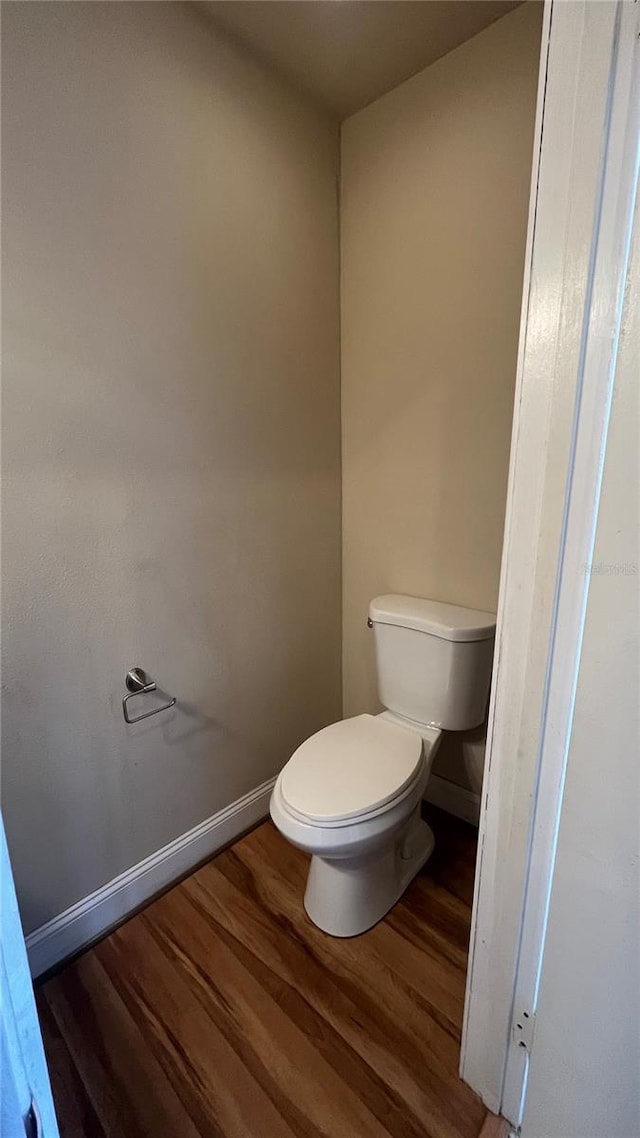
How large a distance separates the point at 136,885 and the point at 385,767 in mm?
819

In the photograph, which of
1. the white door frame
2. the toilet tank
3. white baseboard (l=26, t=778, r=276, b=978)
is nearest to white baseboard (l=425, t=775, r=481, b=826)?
the toilet tank

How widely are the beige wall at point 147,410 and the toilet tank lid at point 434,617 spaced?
0.35 meters

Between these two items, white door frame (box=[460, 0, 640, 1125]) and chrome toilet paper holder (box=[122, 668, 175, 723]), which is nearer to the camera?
white door frame (box=[460, 0, 640, 1125])

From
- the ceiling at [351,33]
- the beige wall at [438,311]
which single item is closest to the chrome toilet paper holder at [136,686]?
the beige wall at [438,311]

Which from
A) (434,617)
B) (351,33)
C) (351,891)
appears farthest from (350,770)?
(351,33)

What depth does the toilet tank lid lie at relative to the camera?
55.7 inches

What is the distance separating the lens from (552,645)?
723mm

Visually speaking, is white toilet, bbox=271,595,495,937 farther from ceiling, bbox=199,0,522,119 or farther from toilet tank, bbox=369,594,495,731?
ceiling, bbox=199,0,522,119

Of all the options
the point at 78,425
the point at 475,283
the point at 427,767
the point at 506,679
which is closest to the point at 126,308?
the point at 78,425

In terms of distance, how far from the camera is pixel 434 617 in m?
1.48

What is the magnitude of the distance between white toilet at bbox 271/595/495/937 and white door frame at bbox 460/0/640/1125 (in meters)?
0.37

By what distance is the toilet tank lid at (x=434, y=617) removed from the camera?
4.65 ft

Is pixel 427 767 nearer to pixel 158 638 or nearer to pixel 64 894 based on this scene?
pixel 158 638

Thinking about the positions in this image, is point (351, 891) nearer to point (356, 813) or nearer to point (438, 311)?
point (356, 813)
